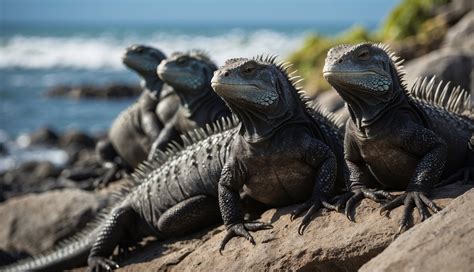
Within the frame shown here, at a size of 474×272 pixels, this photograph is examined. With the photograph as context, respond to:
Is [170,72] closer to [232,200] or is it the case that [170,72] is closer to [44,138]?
[232,200]

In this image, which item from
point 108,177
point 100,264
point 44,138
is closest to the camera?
point 100,264

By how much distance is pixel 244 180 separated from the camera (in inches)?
247

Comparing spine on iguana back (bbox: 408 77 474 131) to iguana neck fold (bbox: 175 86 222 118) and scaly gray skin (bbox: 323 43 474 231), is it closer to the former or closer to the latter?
scaly gray skin (bbox: 323 43 474 231)

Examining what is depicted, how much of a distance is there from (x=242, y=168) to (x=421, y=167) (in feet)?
4.66

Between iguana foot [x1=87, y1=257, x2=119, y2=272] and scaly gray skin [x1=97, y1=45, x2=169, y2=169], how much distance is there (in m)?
2.60

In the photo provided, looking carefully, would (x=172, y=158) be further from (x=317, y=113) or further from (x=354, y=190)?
(x=354, y=190)

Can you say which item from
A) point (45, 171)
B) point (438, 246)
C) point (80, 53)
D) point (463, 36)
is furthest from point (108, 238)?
point (80, 53)

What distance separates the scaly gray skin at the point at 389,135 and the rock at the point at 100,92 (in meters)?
26.9

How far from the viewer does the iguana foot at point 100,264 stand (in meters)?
7.15

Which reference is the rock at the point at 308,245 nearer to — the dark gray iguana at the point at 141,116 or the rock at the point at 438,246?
the rock at the point at 438,246

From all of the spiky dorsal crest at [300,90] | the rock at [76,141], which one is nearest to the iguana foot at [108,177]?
the spiky dorsal crest at [300,90]

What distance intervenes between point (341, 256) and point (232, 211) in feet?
3.85

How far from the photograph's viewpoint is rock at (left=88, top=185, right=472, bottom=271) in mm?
5254

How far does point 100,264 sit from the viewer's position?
23.8ft
